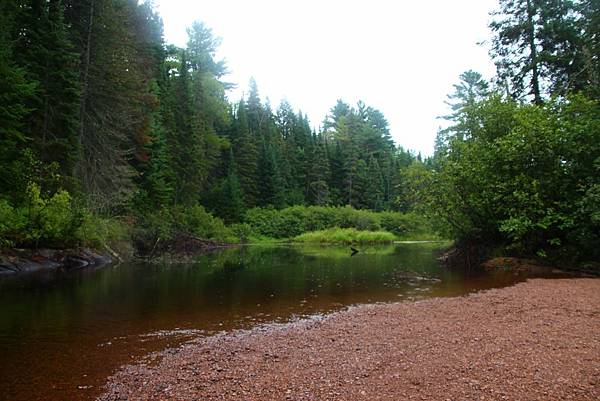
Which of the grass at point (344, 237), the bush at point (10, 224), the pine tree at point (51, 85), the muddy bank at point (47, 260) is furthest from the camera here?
the grass at point (344, 237)

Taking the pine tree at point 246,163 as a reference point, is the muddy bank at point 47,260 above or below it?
below

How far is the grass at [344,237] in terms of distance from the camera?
4831 centimetres

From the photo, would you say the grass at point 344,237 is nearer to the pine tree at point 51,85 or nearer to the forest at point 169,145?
the forest at point 169,145

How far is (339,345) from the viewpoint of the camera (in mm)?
6875

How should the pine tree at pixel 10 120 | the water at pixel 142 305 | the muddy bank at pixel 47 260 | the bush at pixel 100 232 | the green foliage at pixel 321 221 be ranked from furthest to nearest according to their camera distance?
the green foliage at pixel 321 221, the bush at pixel 100 232, the pine tree at pixel 10 120, the muddy bank at pixel 47 260, the water at pixel 142 305

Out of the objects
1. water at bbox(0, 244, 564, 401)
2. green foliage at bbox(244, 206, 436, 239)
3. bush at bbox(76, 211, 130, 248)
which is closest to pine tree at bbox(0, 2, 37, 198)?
bush at bbox(76, 211, 130, 248)

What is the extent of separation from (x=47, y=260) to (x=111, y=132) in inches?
416

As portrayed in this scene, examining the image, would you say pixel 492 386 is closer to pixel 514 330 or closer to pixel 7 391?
pixel 514 330

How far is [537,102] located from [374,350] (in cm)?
2104

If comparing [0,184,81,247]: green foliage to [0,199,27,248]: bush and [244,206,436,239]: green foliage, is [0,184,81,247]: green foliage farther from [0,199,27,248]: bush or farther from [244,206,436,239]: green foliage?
[244,206,436,239]: green foliage

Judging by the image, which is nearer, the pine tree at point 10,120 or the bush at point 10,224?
the bush at point 10,224

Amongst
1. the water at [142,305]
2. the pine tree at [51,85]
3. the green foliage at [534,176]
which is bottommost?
the water at [142,305]

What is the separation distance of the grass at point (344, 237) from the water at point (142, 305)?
2822 cm

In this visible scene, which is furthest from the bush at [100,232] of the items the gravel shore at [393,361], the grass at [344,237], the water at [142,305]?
the grass at [344,237]
